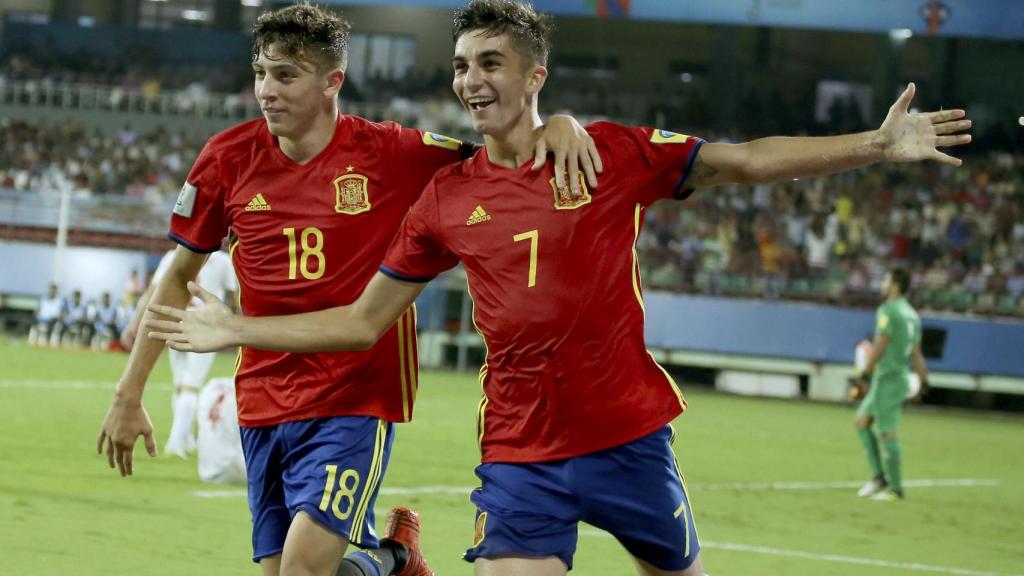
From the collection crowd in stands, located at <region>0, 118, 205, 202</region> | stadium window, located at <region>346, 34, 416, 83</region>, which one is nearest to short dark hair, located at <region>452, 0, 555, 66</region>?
crowd in stands, located at <region>0, 118, 205, 202</region>

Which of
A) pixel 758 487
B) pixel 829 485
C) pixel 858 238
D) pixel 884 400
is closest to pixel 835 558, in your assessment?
pixel 884 400

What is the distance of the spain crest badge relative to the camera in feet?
19.4

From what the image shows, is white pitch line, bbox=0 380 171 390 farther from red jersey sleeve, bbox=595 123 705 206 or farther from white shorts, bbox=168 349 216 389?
red jersey sleeve, bbox=595 123 705 206

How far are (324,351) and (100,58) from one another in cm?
4347

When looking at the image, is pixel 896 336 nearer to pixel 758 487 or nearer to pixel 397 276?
pixel 758 487

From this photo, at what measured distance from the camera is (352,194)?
594 cm

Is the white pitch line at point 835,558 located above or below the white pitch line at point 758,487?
above

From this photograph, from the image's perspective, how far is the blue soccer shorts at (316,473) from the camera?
5715mm

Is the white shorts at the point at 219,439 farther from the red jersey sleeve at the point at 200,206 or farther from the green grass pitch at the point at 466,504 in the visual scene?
the red jersey sleeve at the point at 200,206

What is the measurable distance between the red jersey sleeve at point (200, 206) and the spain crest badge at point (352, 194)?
477mm

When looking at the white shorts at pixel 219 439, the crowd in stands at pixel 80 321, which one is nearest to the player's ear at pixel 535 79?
the white shorts at pixel 219 439

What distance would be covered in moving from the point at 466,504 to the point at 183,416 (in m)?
3.17

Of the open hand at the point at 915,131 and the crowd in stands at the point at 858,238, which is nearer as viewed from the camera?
the open hand at the point at 915,131

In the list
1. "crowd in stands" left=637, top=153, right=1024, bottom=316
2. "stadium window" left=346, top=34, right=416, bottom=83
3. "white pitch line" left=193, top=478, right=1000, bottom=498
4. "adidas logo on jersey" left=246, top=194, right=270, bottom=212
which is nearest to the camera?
"adidas logo on jersey" left=246, top=194, right=270, bottom=212
